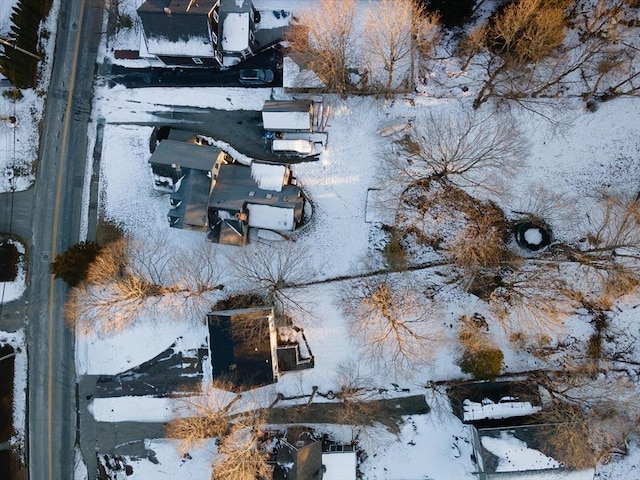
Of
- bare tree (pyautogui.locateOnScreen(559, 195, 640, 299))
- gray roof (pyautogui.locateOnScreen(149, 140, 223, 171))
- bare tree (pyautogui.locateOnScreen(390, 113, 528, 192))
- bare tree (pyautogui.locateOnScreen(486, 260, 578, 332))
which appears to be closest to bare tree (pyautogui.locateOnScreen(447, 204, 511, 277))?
bare tree (pyautogui.locateOnScreen(486, 260, 578, 332))

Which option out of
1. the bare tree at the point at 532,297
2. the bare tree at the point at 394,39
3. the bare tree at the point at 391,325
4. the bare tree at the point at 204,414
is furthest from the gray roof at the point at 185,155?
the bare tree at the point at 532,297

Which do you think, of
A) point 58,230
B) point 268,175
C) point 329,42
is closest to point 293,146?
point 268,175

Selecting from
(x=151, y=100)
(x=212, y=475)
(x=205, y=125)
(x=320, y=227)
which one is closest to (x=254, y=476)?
(x=212, y=475)

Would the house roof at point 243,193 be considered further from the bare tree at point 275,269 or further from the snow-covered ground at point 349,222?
the bare tree at point 275,269

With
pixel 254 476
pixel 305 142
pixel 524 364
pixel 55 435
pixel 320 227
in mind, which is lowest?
pixel 254 476

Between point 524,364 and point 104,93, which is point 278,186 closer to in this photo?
point 104,93

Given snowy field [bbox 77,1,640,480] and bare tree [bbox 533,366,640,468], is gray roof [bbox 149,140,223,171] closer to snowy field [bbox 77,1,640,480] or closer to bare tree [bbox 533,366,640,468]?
snowy field [bbox 77,1,640,480]
